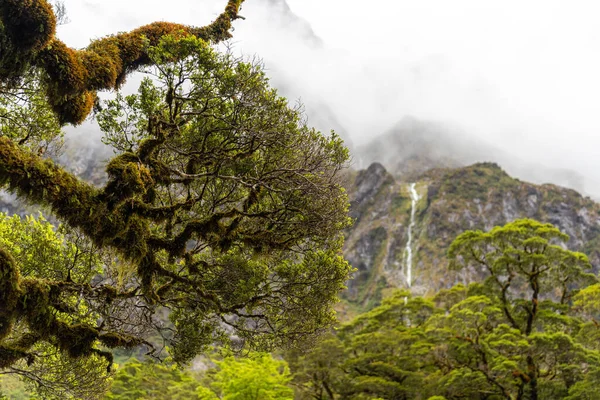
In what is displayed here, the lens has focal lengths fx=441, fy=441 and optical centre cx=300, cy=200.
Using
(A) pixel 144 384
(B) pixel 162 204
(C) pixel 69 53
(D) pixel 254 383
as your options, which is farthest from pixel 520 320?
(A) pixel 144 384

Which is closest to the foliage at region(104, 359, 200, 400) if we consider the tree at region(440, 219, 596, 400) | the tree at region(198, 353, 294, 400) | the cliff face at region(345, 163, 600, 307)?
the tree at region(198, 353, 294, 400)

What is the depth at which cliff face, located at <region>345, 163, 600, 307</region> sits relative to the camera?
13812 cm

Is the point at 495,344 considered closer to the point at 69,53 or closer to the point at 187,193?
the point at 187,193

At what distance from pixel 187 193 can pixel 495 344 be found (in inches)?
645

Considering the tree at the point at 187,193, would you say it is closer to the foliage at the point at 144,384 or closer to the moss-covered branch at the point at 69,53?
the moss-covered branch at the point at 69,53

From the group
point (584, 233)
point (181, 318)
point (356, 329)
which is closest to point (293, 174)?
point (181, 318)

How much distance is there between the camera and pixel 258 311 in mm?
11312

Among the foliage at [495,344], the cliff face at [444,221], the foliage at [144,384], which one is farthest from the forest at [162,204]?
the cliff face at [444,221]

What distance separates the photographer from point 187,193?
383 inches

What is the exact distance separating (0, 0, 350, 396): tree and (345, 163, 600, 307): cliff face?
407 feet

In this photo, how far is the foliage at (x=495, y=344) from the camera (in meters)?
19.5

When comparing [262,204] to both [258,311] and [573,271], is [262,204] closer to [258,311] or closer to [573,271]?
[258,311]

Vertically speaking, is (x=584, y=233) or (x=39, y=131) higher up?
(x=584, y=233)

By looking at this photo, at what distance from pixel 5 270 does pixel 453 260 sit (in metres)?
22.2
